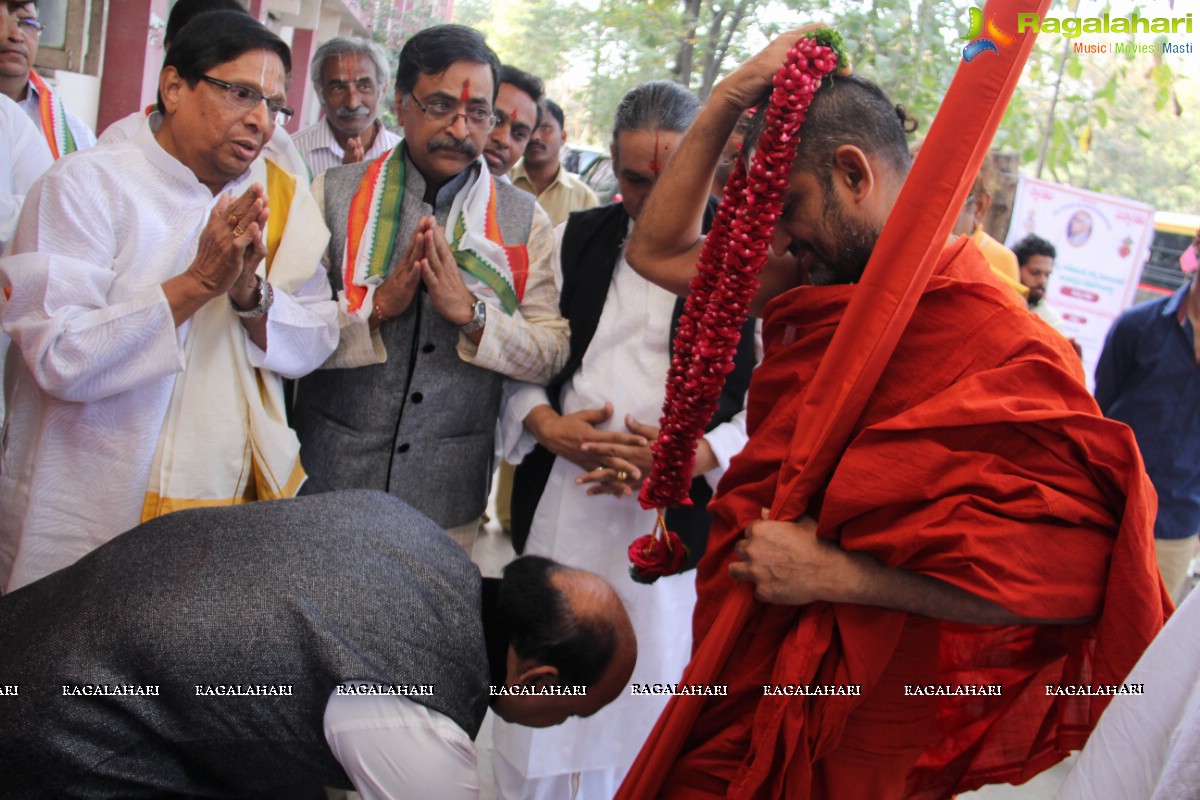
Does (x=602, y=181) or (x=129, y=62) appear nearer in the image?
(x=129, y=62)

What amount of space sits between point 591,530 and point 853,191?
4.66 feet

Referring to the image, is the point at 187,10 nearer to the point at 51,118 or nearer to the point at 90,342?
the point at 51,118


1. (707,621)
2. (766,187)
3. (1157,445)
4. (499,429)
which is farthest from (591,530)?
(1157,445)

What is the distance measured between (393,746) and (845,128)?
50.5 inches

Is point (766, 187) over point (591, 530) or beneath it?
over

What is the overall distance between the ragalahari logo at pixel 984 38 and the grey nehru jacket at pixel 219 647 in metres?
1.21

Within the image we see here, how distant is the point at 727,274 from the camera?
1.92m

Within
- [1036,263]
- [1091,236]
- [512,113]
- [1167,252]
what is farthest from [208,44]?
[1167,252]

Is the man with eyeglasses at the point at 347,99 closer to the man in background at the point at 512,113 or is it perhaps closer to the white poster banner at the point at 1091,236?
the man in background at the point at 512,113

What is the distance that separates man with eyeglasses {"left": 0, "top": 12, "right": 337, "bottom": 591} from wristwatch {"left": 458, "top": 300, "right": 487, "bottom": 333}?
1.13 feet

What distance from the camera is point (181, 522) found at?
5.81 feet

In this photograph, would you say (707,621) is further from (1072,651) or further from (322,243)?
(322,243)

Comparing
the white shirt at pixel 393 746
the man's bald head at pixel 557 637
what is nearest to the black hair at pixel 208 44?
the man's bald head at pixel 557 637

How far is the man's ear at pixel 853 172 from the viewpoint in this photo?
66.0 inches
